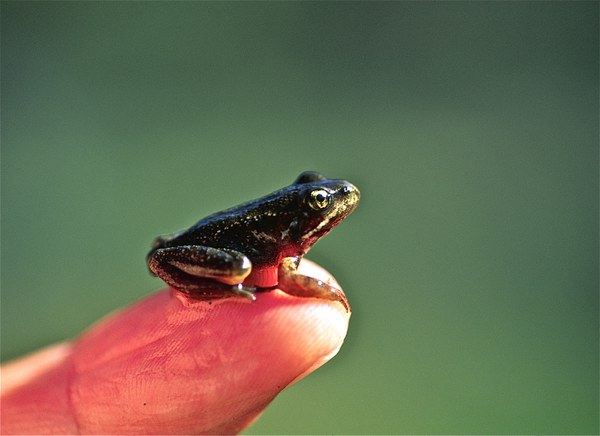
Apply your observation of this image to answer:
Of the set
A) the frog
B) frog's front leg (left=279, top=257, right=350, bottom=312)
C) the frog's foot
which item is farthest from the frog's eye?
the frog's foot

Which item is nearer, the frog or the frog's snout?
the frog

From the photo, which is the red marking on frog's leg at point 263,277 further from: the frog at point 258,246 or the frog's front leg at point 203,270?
the frog's front leg at point 203,270

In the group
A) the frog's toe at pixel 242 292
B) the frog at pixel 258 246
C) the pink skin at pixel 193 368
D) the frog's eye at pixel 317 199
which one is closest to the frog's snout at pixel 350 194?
the frog at pixel 258 246

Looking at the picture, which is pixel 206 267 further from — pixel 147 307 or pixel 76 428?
pixel 76 428

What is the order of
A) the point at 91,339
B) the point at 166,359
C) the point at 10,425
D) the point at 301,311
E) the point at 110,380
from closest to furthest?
1. the point at 301,311
2. the point at 166,359
3. the point at 110,380
4. the point at 10,425
5. the point at 91,339

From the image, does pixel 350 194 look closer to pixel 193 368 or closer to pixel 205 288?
pixel 205 288

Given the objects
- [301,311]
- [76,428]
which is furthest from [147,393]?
[301,311]

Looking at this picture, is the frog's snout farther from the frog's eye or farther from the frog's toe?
the frog's toe
